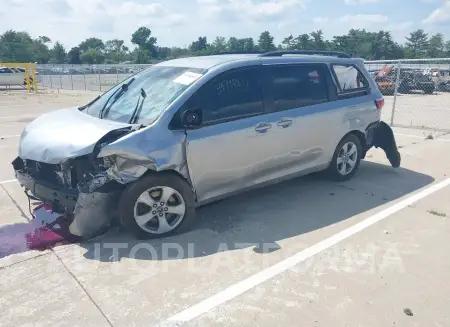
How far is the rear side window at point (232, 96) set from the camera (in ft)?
13.7

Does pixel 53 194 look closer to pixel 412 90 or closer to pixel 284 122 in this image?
pixel 284 122

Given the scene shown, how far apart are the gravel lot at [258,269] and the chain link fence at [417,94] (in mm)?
7350

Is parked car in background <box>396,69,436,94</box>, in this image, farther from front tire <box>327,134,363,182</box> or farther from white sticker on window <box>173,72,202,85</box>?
white sticker on window <box>173,72,202,85</box>

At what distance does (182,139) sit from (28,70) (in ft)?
83.8

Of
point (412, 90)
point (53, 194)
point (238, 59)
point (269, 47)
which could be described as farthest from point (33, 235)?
point (269, 47)

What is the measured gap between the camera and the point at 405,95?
71.8 ft

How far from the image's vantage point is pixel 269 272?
340 cm

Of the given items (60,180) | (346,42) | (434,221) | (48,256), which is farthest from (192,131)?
(346,42)

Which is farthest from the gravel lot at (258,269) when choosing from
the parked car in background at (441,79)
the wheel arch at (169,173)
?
the parked car in background at (441,79)

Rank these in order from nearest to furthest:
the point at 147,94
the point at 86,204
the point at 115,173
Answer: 1. the point at 86,204
2. the point at 115,173
3. the point at 147,94

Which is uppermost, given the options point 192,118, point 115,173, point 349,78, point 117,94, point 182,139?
point 349,78

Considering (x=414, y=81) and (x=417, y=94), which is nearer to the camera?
(x=414, y=81)

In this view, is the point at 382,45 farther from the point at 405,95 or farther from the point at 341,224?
the point at 341,224

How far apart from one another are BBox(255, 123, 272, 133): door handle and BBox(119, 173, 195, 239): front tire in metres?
1.05
